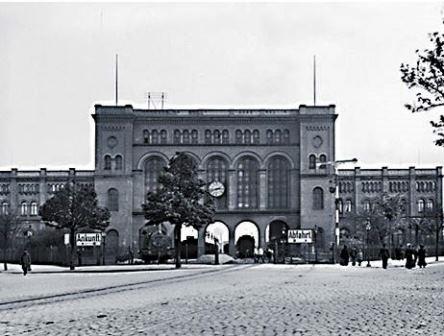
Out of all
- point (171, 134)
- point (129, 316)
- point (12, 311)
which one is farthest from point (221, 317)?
point (171, 134)

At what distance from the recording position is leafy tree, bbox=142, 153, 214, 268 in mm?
60250

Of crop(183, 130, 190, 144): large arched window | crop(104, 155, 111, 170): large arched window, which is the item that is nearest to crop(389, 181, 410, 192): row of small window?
crop(183, 130, 190, 144): large arched window

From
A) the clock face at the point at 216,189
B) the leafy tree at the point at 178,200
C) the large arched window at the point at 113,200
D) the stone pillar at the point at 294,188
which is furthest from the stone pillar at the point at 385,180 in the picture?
Result: the leafy tree at the point at 178,200

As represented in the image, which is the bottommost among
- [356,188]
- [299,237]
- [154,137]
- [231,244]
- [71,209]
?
[231,244]

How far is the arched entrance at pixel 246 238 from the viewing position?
3637 inches

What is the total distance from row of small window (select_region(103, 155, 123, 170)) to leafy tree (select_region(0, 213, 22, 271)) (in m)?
10.2

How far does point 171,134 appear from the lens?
88938 millimetres

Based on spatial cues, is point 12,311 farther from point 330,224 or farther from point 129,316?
point 330,224

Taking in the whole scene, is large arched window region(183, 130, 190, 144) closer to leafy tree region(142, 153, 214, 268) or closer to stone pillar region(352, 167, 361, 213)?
stone pillar region(352, 167, 361, 213)

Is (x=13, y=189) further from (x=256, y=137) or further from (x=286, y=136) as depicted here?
(x=286, y=136)

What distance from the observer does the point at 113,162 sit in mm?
87875

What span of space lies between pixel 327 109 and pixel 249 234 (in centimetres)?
1584

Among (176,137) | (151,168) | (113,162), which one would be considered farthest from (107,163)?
(176,137)

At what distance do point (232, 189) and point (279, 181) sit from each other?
4740 mm
